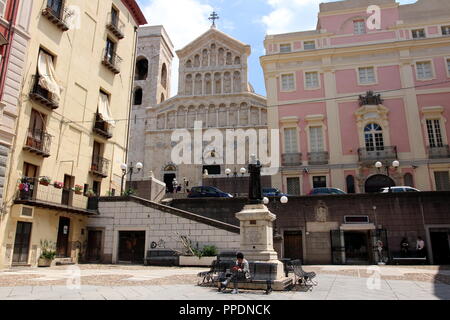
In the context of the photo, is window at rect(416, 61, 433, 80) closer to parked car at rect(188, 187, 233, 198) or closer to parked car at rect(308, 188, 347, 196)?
parked car at rect(308, 188, 347, 196)

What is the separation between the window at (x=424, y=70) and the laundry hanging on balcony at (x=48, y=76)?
92.3 ft

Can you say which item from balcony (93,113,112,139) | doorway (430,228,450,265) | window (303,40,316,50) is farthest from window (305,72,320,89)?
balcony (93,113,112,139)

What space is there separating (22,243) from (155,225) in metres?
6.49

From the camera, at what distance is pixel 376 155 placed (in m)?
28.3

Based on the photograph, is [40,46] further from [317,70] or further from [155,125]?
[155,125]

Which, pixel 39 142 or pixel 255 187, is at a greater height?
pixel 39 142

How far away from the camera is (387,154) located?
28156 millimetres

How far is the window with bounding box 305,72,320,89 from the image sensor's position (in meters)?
31.3

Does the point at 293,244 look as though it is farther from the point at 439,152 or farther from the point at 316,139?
the point at 439,152

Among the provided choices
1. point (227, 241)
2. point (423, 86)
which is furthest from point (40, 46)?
point (423, 86)

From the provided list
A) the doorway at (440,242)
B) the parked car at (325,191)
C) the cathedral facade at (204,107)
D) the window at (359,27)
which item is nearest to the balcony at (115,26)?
the parked car at (325,191)

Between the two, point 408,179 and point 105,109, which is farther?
point 408,179

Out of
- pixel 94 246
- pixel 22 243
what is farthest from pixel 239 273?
pixel 94 246

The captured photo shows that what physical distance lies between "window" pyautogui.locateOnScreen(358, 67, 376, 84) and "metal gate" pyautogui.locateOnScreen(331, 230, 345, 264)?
14944 mm
